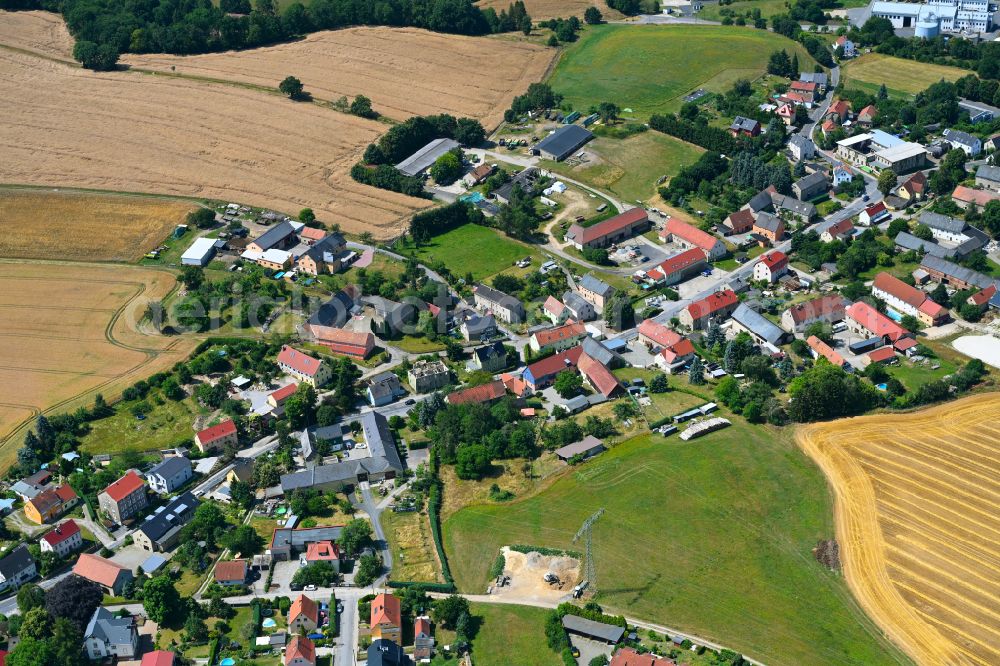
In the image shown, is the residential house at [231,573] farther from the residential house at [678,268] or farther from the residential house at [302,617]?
the residential house at [678,268]

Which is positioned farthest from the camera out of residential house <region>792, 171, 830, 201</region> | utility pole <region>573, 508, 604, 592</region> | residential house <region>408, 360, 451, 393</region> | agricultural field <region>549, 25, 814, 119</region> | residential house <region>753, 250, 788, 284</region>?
agricultural field <region>549, 25, 814, 119</region>

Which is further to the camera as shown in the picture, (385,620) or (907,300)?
(907,300)

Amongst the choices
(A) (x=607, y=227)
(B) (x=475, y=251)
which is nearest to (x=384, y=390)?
(B) (x=475, y=251)

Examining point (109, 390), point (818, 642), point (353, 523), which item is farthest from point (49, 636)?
point (818, 642)

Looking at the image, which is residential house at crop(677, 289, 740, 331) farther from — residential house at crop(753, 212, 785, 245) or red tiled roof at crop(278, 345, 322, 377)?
red tiled roof at crop(278, 345, 322, 377)

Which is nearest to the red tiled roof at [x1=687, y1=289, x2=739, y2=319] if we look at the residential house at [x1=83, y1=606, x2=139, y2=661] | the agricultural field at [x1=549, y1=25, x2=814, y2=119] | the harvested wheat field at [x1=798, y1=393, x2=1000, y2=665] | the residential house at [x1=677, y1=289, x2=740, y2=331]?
the residential house at [x1=677, y1=289, x2=740, y2=331]

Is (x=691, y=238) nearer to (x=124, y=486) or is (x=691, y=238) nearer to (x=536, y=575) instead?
(x=536, y=575)

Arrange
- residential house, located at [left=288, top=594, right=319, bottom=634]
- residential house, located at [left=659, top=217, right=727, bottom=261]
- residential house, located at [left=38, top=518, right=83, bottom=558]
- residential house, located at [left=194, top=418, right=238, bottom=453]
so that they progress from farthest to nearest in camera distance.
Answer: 1. residential house, located at [left=659, top=217, right=727, bottom=261]
2. residential house, located at [left=194, top=418, right=238, bottom=453]
3. residential house, located at [left=38, top=518, right=83, bottom=558]
4. residential house, located at [left=288, top=594, right=319, bottom=634]

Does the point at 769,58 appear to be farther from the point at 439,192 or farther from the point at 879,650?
the point at 879,650
